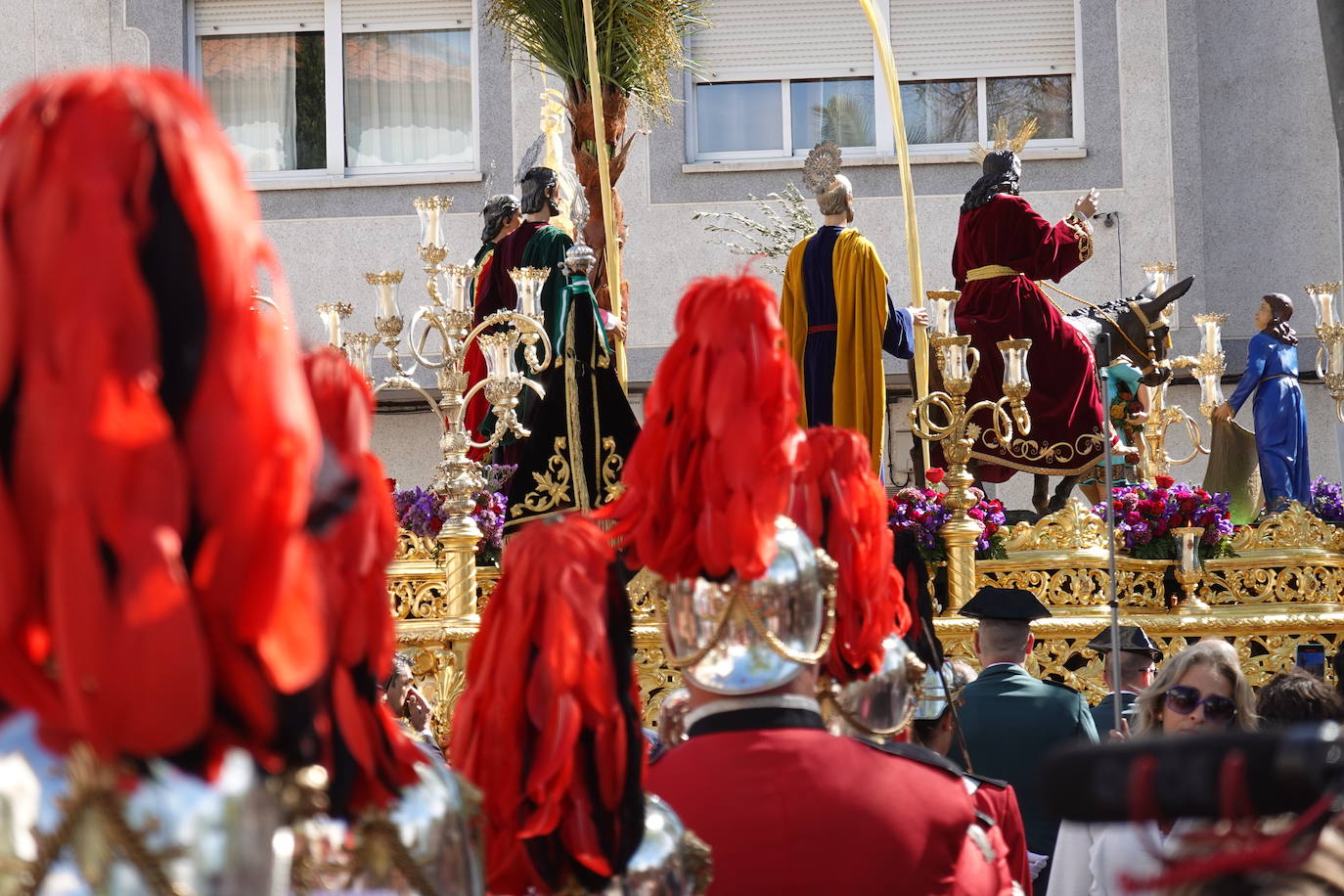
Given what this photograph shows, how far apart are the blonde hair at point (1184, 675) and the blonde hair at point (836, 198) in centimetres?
501

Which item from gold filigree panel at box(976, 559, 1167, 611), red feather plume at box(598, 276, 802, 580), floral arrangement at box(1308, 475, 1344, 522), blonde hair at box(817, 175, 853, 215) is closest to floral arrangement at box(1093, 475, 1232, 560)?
gold filigree panel at box(976, 559, 1167, 611)

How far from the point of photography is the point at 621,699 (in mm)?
2828

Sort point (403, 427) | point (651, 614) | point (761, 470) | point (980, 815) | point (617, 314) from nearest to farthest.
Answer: point (761, 470), point (980, 815), point (651, 614), point (617, 314), point (403, 427)

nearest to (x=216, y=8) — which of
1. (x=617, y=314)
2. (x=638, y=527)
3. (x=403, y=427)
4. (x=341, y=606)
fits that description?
(x=403, y=427)

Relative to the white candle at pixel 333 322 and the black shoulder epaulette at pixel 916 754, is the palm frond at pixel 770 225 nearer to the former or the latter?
the white candle at pixel 333 322

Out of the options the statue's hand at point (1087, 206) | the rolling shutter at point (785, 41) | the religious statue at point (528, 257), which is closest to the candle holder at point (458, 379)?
the religious statue at point (528, 257)

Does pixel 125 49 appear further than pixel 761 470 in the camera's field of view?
Yes

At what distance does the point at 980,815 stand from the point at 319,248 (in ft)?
43.3

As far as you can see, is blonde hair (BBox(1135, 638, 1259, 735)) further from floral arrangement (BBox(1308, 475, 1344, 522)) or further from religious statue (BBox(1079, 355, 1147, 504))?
religious statue (BBox(1079, 355, 1147, 504))

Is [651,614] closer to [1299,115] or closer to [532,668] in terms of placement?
[532,668]

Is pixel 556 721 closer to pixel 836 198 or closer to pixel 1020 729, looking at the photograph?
pixel 1020 729

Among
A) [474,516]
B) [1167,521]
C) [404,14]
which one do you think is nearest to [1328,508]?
[1167,521]

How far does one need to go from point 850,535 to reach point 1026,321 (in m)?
6.91

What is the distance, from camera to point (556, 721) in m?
2.76
